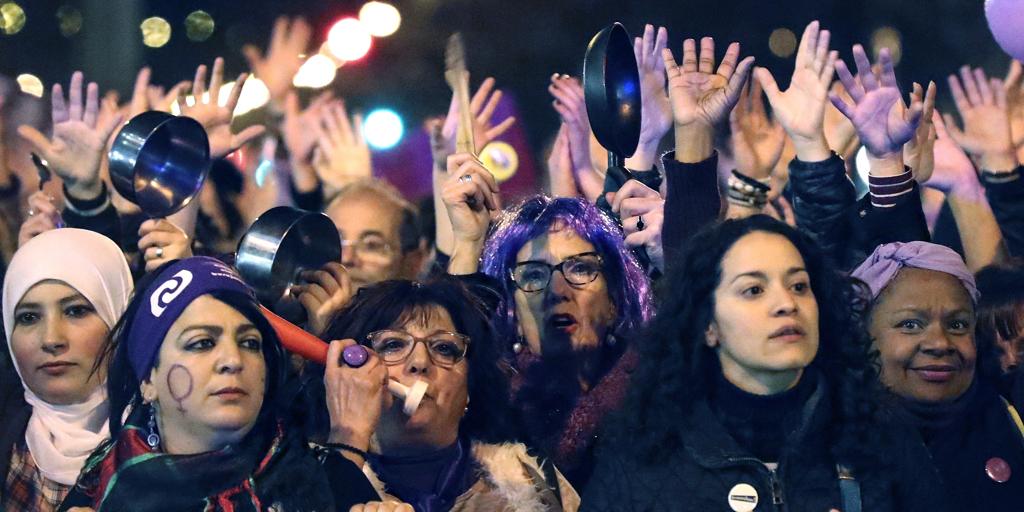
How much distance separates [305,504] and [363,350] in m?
0.36

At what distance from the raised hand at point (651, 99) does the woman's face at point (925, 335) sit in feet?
3.36

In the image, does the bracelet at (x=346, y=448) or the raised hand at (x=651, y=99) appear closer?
the bracelet at (x=346, y=448)

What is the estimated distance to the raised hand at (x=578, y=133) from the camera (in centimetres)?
507

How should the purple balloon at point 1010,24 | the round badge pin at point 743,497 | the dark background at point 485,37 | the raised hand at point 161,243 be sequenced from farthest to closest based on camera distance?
the dark background at point 485,37
the purple balloon at point 1010,24
the raised hand at point 161,243
the round badge pin at point 743,497

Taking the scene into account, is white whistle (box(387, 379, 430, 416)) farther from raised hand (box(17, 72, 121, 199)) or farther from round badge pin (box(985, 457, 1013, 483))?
raised hand (box(17, 72, 121, 199))

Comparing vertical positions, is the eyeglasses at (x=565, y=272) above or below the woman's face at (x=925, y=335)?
above

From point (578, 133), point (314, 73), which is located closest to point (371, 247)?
point (578, 133)

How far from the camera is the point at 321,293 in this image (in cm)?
399

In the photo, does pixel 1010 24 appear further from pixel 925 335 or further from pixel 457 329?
pixel 457 329

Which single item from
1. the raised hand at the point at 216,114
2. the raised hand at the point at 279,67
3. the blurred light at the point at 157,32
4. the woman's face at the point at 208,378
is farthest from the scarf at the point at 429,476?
the blurred light at the point at 157,32

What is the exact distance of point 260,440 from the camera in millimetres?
3213

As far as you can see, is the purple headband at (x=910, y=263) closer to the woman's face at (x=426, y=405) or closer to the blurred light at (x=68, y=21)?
the woman's face at (x=426, y=405)

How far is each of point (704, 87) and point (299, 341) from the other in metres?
1.32

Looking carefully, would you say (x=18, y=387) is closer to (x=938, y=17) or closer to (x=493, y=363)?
(x=493, y=363)
